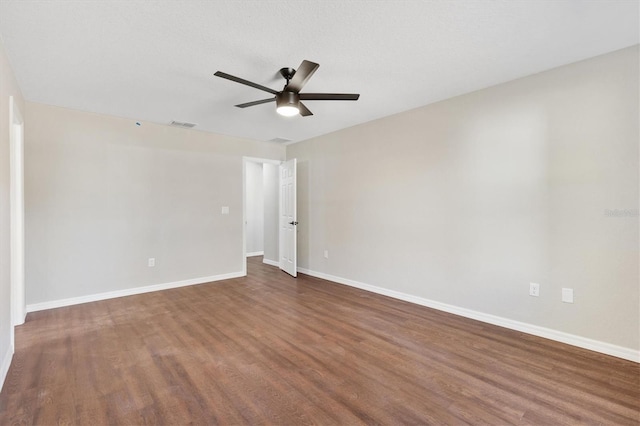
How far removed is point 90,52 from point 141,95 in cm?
93

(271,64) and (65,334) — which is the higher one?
(271,64)

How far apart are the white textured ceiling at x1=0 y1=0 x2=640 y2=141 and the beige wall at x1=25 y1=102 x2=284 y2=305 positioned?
69cm

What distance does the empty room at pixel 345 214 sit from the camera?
202 cm

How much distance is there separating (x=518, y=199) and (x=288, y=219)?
3829 millimetres

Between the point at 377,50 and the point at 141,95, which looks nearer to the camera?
the point at 377,50

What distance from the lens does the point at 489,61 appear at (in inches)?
106

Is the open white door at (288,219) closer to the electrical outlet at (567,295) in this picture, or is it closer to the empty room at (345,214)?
the empty room at (345,214)

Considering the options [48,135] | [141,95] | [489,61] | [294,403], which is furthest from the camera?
[48,135]

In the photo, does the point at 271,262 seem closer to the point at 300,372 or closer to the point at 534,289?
the point at 300,372

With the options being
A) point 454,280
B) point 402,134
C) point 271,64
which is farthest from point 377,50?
point 454,280

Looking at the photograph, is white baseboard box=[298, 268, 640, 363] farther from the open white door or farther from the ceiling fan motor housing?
the ceiling fan motor housing

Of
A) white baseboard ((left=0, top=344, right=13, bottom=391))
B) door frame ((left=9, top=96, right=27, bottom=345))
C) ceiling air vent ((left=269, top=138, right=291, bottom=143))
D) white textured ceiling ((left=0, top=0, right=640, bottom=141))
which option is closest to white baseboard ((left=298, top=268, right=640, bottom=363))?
white textured ceiling ((left=0, top=0, right=640, bottom=141))

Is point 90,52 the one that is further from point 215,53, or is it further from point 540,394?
point 540,394

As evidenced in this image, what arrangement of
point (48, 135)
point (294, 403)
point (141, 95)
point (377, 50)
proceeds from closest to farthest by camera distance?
1. point (294, 403)
2. point (377, 50)
3. point (141, 95)
4. point (48, 135)
